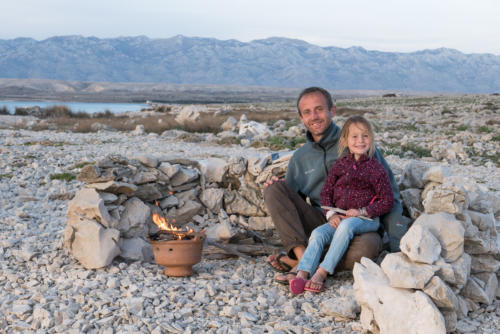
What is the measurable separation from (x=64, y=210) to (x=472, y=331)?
5.40m

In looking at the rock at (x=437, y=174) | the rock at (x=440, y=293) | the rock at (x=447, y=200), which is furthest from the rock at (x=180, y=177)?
the rock at (x=440, y=293)

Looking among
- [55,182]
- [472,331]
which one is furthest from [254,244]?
[55,182]

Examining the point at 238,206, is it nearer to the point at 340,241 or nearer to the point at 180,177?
the point at 180,177

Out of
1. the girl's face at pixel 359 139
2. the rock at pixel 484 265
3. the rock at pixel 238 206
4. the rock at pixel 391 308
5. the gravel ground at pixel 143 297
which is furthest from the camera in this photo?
the rock at pixel 238 206

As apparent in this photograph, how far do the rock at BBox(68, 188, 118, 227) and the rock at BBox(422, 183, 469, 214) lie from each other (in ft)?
10.1

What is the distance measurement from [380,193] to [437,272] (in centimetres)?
98

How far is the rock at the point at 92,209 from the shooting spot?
521 cm

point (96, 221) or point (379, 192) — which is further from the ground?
point (379, 192)

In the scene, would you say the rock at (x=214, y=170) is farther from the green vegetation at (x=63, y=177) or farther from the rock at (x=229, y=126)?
the rock at (x=229, y=126)

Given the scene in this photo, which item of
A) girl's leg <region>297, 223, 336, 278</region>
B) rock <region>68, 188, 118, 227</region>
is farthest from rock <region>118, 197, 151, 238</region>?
girl's leg <region>297, 223, 336, 278</region>

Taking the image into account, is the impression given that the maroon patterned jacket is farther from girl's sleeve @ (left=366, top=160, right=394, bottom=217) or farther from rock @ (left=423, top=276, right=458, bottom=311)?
rock @ (left=423, top=276, right=458, bottom=311)

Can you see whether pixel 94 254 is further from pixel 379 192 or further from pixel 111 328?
pixel 379 192

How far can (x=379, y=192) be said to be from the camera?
4539mm

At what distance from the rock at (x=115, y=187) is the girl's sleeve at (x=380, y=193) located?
2.65 metres
